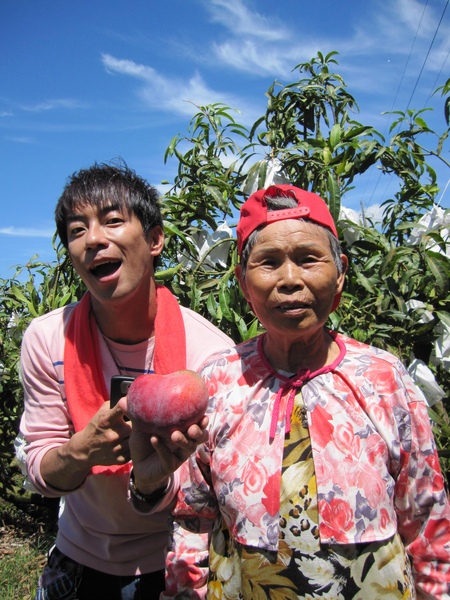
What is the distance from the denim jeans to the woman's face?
85cm

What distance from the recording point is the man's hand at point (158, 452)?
1.15 metres

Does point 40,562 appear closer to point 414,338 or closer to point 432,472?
point 414,338

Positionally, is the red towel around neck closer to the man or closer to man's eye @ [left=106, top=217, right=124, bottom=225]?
the man

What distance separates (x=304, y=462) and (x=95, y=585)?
0.83 meters

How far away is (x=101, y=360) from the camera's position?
161cm

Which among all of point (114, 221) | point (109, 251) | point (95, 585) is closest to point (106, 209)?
point (114, 221)

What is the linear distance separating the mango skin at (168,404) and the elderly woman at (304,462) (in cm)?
8

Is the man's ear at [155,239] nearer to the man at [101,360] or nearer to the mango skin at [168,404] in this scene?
the man at [101,360]

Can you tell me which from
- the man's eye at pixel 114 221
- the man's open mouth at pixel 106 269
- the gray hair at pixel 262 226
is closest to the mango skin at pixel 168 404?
the gray hair at pixel 262 226

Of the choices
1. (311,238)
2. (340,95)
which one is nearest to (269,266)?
(311,238)

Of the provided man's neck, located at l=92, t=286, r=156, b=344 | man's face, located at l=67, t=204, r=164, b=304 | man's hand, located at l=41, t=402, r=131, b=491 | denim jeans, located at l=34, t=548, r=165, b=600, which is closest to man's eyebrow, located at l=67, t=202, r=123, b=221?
man's face, located at l=67, t=204, r=164, b=304

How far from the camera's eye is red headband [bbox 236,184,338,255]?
4.10 ft

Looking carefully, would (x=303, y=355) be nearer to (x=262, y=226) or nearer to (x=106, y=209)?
(x=262, y=226)

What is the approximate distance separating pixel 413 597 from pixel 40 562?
2909 millimetres
